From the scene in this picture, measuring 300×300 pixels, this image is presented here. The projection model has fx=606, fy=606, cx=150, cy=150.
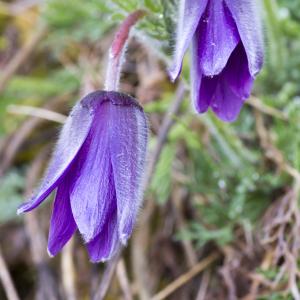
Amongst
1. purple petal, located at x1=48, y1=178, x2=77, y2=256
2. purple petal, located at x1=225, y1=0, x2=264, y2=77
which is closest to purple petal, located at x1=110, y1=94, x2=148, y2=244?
purple petal, located at x1=48, y1=178, x2=77, y2=256

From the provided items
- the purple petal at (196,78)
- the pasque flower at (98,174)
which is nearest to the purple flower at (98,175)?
the pasque flower at (98,174)

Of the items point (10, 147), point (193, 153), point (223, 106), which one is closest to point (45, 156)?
point (10, 147)

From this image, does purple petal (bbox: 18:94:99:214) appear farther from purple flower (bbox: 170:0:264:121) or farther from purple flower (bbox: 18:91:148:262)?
purple flower (bbox: 170:0:264:121)

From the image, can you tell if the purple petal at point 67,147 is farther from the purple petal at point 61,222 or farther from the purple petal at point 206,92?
the purple petal at point 206,92

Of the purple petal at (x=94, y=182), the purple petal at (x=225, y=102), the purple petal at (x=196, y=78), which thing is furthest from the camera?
the purple petal at (x=225, y=102)

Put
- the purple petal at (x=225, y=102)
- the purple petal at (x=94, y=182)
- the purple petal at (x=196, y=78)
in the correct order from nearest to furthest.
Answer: the purple petal at (x=94, y=182) → the purple petal at (x=196, y=78) → the purple petal at (x=225, y=102)

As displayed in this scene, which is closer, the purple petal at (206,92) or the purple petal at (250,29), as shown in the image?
the purple petal at (250,29)

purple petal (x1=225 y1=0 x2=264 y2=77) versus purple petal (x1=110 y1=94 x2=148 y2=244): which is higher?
purple petal (x1=225 y1=0 x2=264 y2=77)

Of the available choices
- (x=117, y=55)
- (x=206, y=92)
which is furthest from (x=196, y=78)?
(x=117, y=55)

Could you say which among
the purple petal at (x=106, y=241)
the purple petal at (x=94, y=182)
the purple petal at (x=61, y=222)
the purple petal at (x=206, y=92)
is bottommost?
the purple petal at (x=106, y=241)
